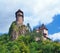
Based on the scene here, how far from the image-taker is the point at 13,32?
84000 mm

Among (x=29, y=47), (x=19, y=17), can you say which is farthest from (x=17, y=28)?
(x=29, y=47)

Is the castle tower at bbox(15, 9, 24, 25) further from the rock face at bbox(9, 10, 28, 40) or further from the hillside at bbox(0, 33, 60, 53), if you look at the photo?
the hillside at bbox(0, 33, 60, 53)

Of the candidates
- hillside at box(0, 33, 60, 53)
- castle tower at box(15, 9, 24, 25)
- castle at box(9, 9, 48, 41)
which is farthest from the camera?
castle tower at box(15, 9, 24, 25)

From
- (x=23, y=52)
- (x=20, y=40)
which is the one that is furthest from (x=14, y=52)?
(x=20, y=40)

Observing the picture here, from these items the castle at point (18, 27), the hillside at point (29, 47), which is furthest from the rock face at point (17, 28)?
the hillside at point (29, 47)

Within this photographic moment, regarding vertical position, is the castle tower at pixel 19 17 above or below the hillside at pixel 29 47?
above

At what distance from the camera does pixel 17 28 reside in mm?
84812

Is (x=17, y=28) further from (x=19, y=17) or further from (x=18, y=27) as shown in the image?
(x=19, y=17)

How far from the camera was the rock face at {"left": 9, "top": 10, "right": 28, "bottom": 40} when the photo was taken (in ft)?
274

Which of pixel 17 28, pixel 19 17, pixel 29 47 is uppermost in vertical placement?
pixel 19 17

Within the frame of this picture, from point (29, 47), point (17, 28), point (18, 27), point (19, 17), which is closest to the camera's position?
point (29, 47)

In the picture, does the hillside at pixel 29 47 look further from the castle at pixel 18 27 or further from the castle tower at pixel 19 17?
the castle tower at pixel 19 17

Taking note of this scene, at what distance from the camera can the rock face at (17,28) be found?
83.5 meters

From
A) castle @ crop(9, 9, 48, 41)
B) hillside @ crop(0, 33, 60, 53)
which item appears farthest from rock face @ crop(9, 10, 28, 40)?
hillside @ crop(0, 33, 60, 53)
